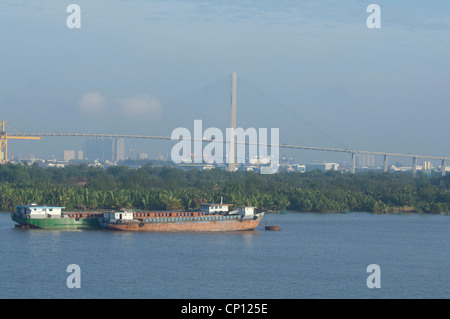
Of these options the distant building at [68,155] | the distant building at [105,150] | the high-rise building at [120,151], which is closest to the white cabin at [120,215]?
the distant building at [105,150]

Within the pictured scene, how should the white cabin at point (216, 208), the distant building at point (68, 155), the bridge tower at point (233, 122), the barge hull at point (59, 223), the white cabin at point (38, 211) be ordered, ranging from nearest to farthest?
the barge hull at point (59, 223), the white cabin at point (38, 211), the white cabin at point (216, 208), the bridge tower at point (233, 122), the distant building at point (68, 155)

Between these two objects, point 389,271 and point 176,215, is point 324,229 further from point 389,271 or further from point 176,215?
point 389,271

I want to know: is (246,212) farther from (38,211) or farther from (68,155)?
(68,155)

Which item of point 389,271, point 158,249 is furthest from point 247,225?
point 389,271

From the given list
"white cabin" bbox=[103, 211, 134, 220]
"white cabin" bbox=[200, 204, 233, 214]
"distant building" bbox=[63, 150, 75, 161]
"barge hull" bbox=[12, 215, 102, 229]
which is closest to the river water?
"barge hull" bbox=[12, 215, 102, 229]

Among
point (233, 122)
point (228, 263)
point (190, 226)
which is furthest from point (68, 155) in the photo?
point (228, 263)

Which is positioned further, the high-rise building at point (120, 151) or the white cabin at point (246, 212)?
the high-rise building at point (120, 151)

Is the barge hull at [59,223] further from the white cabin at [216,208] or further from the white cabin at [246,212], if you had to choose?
the white cabin at [246,212]
